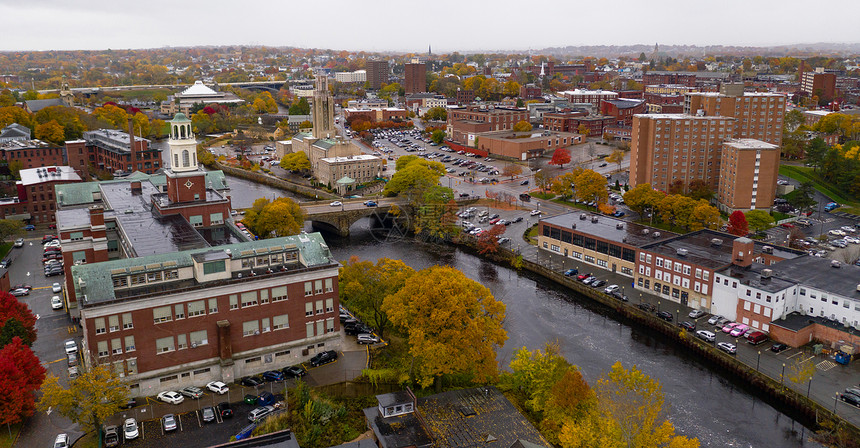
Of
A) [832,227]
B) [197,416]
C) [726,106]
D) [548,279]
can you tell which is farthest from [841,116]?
[197,416]

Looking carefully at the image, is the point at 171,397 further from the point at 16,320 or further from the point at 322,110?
the point at 322,110

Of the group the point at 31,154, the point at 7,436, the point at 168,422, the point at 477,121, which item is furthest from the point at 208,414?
the point at 477,121

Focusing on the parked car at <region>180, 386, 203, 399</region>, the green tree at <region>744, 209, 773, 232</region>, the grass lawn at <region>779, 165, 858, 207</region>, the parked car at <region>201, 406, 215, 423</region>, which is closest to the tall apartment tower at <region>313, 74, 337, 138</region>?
the green tree at <region>744, 209, 773, 232</region>

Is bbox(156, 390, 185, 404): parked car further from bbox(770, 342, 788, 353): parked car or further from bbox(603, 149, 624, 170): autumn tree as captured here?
bbox(603, 149, 624, 170): autumn tree

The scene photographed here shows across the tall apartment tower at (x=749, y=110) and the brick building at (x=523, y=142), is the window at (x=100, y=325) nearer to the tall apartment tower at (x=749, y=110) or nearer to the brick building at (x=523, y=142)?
the tall apartment tower at (x=749, y=110)

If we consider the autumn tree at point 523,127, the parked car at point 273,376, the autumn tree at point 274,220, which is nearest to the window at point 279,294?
the parked car at point 273,376
